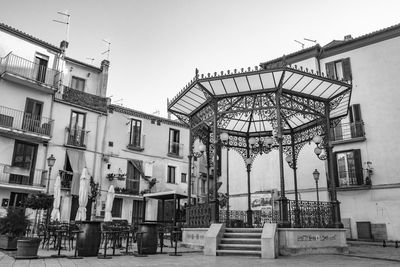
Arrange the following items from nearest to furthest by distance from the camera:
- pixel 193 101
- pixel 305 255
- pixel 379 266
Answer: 1. pixel 379 266
2. pixel 305 255
3. pixel 193 101

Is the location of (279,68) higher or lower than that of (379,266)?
higher

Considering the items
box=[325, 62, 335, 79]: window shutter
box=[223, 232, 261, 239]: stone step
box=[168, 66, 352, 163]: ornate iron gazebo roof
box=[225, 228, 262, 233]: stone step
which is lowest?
box=[223, 232, 261, 239]: stone step

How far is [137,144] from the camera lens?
27.6m

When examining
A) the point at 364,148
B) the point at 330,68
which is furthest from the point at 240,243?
the point at 330,68

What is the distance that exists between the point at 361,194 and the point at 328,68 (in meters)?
8.46

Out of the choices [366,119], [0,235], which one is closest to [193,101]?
[0,235]

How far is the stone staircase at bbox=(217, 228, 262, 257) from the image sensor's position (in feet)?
31.5

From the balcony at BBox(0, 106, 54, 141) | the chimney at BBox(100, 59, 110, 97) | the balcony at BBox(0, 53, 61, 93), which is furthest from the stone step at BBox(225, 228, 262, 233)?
the chimney at BBox(100, 59, 110, 97)

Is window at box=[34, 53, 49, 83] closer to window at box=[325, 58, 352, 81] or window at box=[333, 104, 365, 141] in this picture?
window at box=[325, 58, 352, 81]

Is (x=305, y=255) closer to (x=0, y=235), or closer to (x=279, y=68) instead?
(x=279, y=68)

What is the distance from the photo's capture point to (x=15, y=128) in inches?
817

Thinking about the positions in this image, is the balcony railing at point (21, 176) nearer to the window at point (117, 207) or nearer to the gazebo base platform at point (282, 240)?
the window at point (117, 207)

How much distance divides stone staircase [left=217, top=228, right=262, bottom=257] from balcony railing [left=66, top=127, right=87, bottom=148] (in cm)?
1634

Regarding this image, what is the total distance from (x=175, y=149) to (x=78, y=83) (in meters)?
9.69
